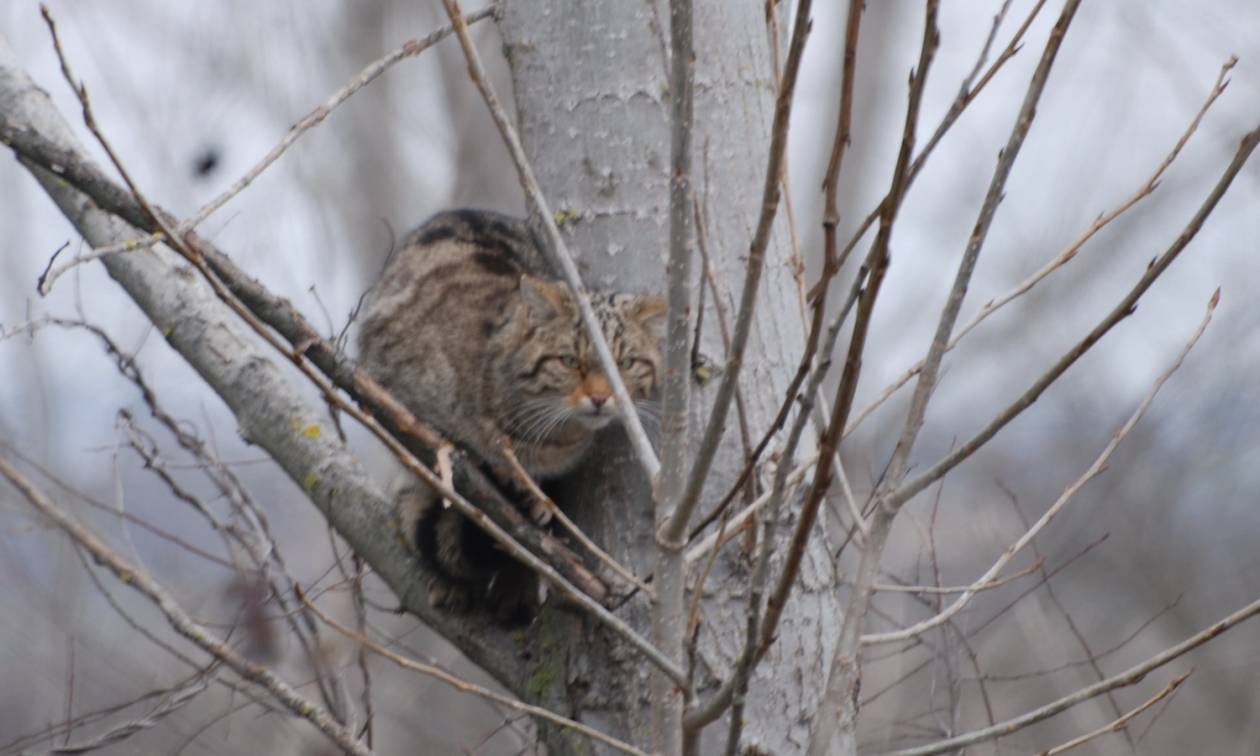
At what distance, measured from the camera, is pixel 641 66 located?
235 centimetres

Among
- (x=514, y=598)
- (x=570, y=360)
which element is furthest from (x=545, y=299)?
(x=514, y=598)

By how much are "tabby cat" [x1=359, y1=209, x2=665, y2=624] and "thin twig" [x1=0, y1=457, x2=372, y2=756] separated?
0.79 metres

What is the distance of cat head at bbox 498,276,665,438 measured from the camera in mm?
2664

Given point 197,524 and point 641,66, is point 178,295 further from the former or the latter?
point 197,524

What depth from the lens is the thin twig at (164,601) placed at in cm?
131

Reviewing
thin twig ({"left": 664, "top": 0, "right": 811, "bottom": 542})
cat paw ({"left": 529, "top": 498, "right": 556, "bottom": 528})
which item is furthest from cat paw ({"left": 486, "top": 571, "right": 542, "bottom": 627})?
Answer: thin twig ({"left": 664, "top": 0, "right": 811, "bottom": 542})

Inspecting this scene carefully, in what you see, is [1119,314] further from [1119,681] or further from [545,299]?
[545,299]

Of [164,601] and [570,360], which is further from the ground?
[570,360]

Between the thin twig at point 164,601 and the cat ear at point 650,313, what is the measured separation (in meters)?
1.14

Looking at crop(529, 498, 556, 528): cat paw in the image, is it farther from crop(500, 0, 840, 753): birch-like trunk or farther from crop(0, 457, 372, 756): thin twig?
crop(0, 457, 372, 756): thin twig

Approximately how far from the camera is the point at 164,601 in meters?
1.45

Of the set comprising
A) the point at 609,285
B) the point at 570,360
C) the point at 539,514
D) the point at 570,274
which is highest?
the point at 570,360

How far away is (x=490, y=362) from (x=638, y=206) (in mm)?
734

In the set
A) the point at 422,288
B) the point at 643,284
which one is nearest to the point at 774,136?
the point at 643,284
